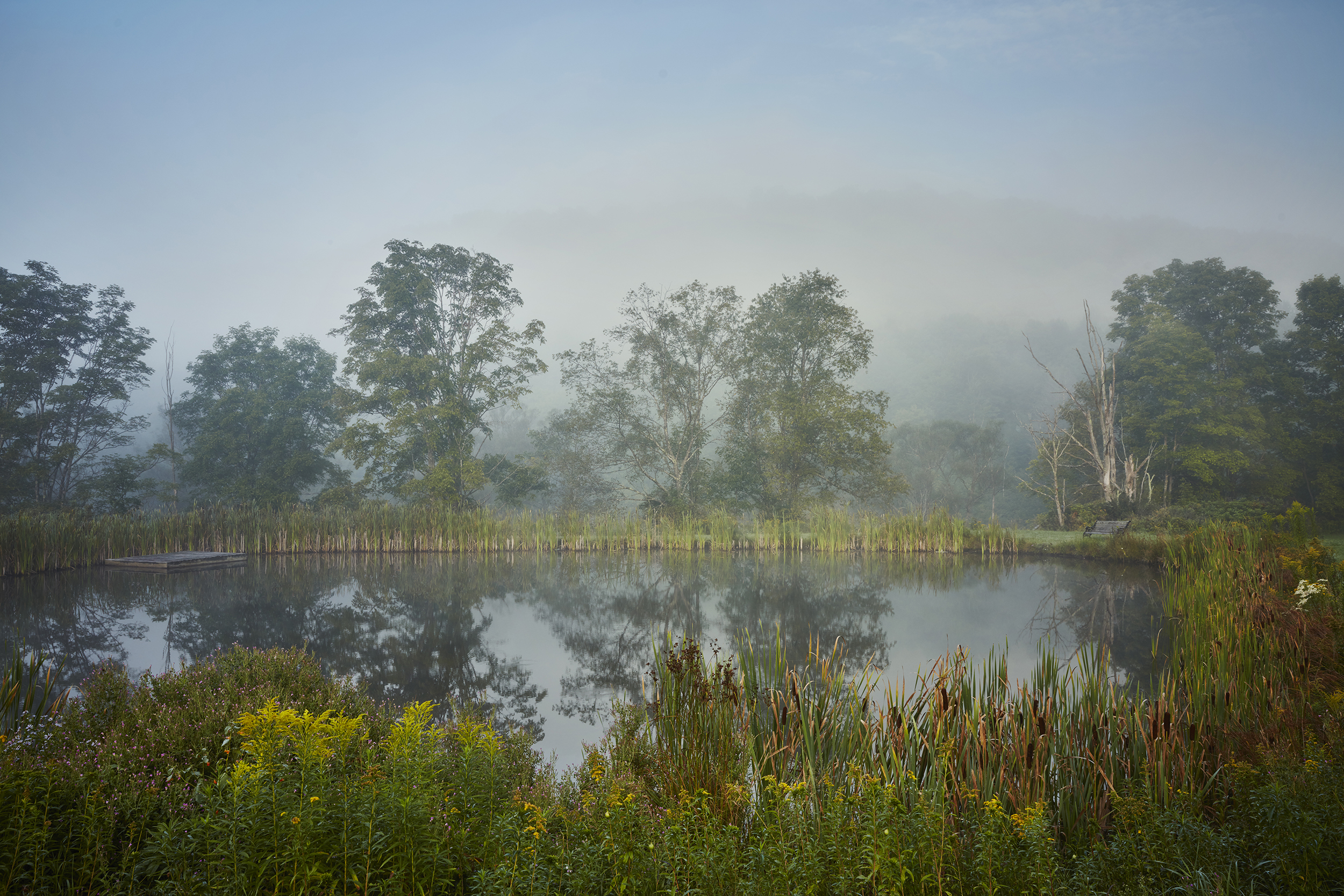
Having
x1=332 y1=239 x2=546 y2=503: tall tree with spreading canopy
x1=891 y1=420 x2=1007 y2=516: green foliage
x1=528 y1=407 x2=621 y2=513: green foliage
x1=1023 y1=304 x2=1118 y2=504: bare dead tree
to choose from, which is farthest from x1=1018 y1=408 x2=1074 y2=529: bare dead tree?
x1=332 y1=239 x2=546 y2=503: tall tree with spreading canopy

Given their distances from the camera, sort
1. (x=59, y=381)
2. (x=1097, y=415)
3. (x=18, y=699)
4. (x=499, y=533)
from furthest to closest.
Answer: (x=1097, y=415), (x=59, y=381), (x=499, y=533), (x=18, y=699)

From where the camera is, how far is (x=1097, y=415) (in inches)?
1072

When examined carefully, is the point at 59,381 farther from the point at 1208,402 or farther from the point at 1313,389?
the point at 1313,389

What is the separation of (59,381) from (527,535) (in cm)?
1716

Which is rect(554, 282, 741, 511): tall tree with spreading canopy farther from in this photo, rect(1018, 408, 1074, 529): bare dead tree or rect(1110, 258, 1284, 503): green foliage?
rect(1110, 258, 1284, 503): green foliage

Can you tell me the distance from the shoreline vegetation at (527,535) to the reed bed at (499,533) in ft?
0.09

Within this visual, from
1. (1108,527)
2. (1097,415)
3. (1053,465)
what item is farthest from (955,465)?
(1108,527)

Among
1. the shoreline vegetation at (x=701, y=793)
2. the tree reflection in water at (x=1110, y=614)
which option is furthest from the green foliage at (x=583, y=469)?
the shoreline vegetation at (x=701, y=793)

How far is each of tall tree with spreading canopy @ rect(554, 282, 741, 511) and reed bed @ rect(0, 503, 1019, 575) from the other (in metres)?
6.26

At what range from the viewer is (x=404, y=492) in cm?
2228

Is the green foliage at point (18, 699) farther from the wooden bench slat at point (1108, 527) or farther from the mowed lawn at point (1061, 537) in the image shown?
the wooden bench slat at point (1108, 527)

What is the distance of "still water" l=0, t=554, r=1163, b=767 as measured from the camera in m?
5.80

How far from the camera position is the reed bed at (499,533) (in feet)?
51.1

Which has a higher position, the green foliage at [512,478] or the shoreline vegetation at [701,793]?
the green foliage at [512,478]
